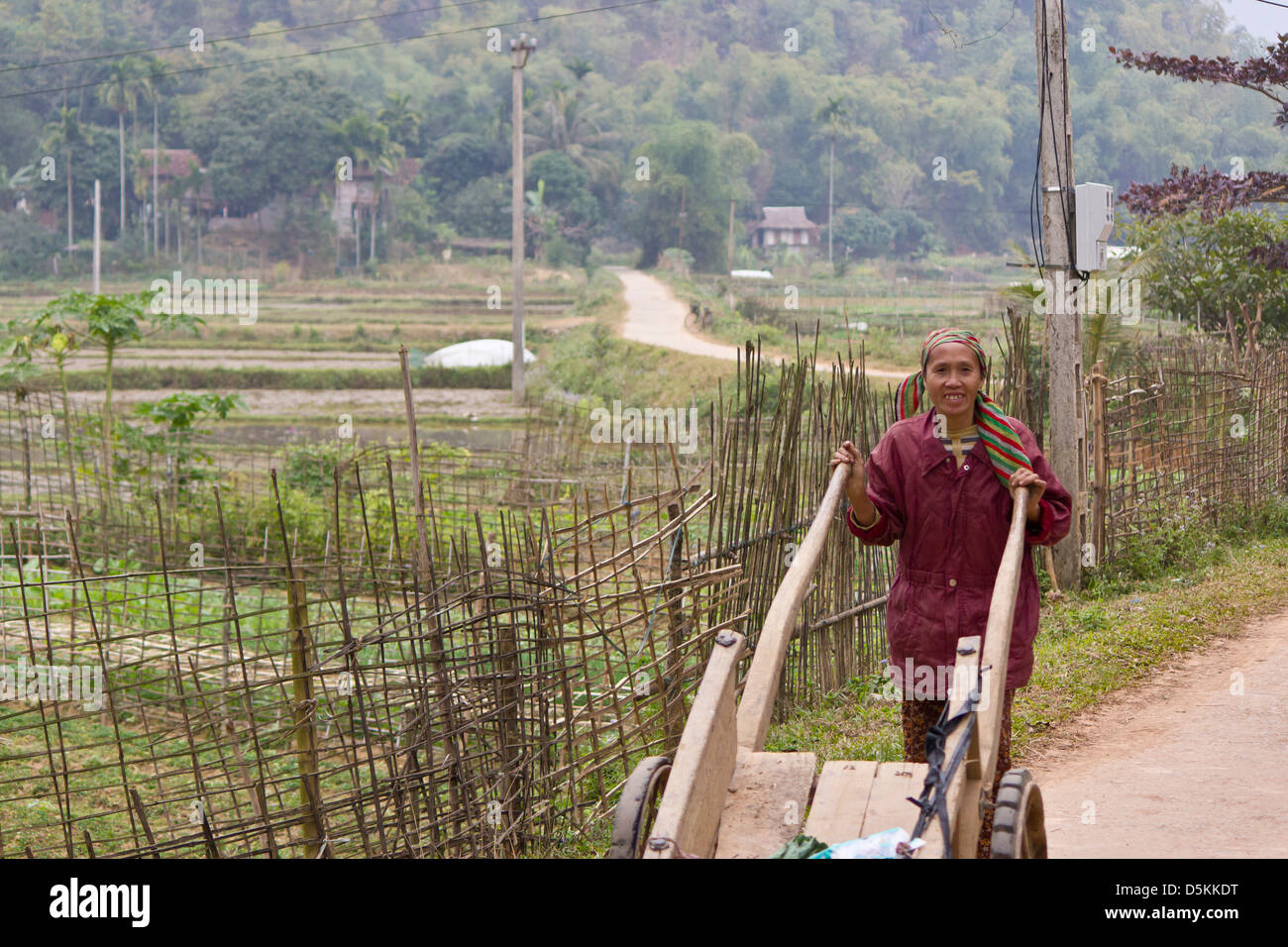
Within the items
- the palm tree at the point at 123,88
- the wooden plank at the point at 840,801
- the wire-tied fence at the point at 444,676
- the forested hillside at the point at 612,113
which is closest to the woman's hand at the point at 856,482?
the wooden plank at the point at 840,801

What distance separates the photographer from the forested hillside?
5672 cm

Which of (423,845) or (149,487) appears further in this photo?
(149,487)

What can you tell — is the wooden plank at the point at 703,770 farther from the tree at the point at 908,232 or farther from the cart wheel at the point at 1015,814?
the tree at the point at 908,232

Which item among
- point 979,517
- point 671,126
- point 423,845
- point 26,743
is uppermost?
point 671,126

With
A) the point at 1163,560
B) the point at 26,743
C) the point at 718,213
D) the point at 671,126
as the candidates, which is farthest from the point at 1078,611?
the point at 671,126

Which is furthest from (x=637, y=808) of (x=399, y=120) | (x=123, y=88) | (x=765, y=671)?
(x=123, y=88)

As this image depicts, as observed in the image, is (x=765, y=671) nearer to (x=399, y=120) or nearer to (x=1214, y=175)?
(x=1214, y=175)

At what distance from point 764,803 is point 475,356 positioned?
2846cm

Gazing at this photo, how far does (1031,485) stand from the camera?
8.95 ft

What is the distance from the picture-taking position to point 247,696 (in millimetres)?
3379

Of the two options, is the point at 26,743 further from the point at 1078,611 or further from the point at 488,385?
the point at 488,385

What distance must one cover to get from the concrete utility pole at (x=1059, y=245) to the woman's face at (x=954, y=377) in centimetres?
410

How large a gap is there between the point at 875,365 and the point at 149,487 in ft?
59.0

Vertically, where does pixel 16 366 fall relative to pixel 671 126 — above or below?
below
